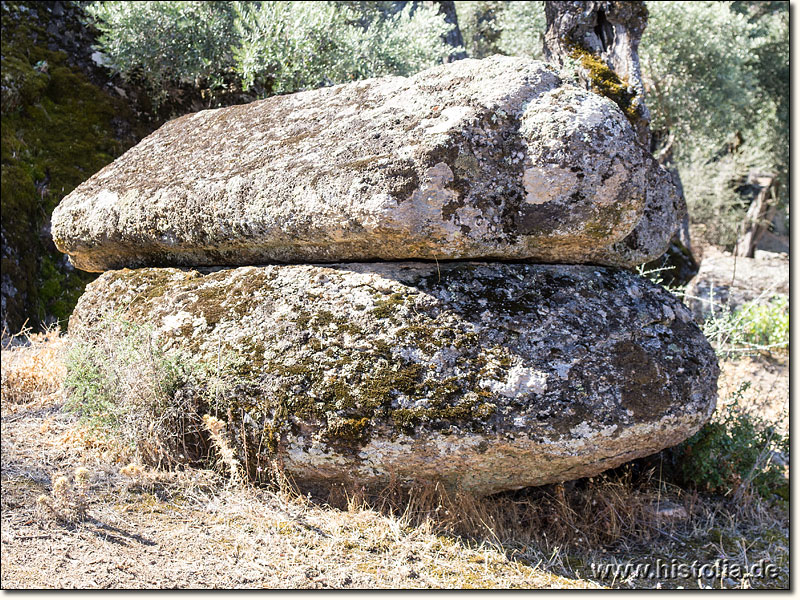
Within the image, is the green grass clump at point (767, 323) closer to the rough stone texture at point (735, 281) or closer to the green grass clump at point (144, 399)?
the rough stone texture at point (735, 281)

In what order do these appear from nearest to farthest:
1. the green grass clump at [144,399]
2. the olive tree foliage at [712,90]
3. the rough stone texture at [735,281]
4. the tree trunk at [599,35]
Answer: the green grass clump at [144,399] → the tree trunk at [599,35] → the rough stone texture at [735,281] → the olive tree foliage at [712,90]

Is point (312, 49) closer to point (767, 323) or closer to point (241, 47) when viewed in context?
point (241, 47)

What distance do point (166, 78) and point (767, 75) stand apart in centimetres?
1470

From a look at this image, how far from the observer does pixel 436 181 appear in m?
3.56

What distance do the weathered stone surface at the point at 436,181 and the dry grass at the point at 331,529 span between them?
1341mm

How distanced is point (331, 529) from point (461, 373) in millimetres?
1068

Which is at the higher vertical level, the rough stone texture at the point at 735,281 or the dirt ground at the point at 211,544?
the dirt ground at the point at 211,544

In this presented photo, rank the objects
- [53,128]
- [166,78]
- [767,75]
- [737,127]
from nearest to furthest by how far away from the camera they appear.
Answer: [53,128], [166,78], [737,127], [767,75]

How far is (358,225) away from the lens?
369 cm

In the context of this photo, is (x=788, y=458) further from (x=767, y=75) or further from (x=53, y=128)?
(x=767, y=75)

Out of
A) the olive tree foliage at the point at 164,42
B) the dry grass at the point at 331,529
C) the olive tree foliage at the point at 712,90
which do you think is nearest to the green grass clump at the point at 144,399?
the dry grass at the point at 331,529

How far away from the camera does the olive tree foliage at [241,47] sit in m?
9.03

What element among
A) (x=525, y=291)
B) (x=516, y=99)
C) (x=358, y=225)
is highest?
(x=516, y=99)

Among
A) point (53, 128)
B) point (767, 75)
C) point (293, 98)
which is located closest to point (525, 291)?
point (293, 98)
